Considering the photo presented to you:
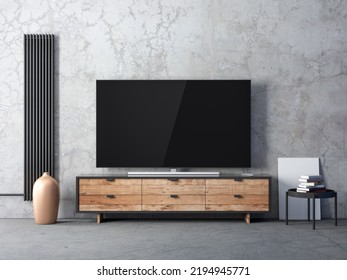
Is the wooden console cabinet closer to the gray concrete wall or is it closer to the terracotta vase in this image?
the terracotta vase

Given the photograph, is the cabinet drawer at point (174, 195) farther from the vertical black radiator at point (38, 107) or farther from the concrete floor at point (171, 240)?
the vertical black radiator at point (38, 107)

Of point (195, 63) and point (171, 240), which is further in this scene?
point (195, 63)

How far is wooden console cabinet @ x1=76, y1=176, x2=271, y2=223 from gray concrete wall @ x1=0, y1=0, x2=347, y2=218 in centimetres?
44

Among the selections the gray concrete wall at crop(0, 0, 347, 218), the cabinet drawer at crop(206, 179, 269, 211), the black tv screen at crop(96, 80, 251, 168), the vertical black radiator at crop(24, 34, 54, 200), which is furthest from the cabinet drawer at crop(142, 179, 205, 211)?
the vertical black radiator at crop(24, 34, 54, 200)

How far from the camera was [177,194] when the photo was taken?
18.3 feet

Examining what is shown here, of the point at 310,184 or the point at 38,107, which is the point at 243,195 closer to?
the point at 310,184

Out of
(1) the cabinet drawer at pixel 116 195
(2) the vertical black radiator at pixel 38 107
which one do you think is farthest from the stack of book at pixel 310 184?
(2) the vertical black radiator at pixel 38 107

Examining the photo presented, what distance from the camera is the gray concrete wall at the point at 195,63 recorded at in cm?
600

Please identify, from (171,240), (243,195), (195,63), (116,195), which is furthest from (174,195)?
(195,63)

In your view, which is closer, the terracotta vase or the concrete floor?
the concrete floor

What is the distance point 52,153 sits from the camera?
5980 millimetres

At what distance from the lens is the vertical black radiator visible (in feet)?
19.6

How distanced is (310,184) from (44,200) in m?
2.93

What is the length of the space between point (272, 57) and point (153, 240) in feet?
8.90
